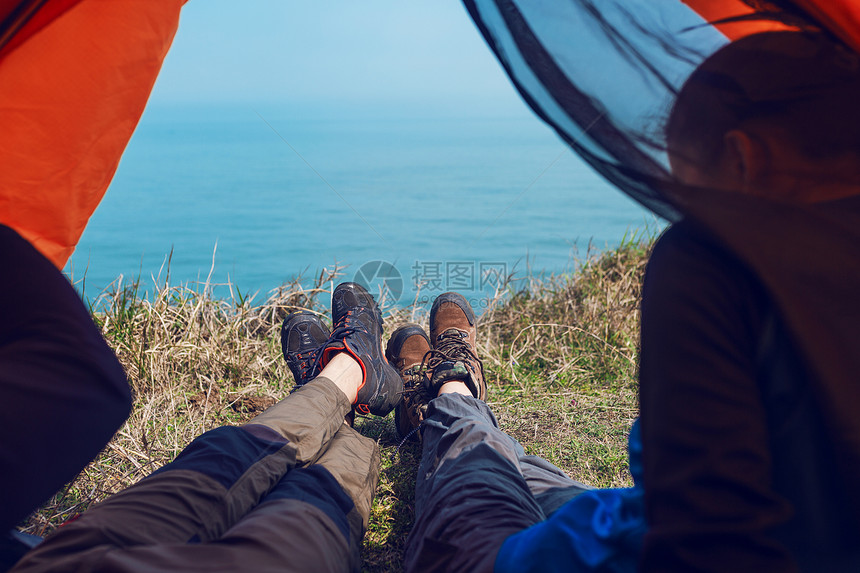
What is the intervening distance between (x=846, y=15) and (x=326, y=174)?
64.8 feet

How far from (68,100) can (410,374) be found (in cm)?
160

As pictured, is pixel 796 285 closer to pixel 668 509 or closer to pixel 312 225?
pixel 668 509

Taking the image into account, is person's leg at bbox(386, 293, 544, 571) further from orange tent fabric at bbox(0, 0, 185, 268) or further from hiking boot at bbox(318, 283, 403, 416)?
orange tent fabric at bbox(0, 0, 185, 268)

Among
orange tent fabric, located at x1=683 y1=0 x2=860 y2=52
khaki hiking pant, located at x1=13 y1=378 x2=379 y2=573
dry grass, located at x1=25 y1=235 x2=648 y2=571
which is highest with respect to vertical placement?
orange tent fabric, located at x1=683 y1=0 x2=860 y2=52

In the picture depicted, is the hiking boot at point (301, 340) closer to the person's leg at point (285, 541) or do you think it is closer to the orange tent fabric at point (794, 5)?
the person's leg at point (285, 541)

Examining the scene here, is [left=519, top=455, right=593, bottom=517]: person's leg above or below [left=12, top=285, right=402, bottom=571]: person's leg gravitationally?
below

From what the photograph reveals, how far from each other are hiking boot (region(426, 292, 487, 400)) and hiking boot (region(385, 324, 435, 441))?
2.0 inches

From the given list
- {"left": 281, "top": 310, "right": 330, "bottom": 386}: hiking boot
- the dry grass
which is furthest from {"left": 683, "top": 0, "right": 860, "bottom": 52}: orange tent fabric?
{"left": 281, "top": 310, "right": 330, "bottom": 386}: hiking boot

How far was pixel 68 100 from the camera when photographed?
1.44 m

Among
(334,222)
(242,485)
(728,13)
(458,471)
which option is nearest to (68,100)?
(242,485)

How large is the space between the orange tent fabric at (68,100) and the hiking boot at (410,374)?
1.23 metres

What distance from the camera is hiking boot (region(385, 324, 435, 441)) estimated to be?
2.24 m

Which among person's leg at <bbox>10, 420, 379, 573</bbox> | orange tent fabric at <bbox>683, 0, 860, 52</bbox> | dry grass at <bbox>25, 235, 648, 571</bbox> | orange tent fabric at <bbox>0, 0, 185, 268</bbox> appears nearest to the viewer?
orange tent fabric at <bbox>683, 0, 860, 52</bbox>

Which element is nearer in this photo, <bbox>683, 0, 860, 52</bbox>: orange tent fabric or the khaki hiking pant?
<bbox>683, 0, 860, 52</bbox>: orange tent fabric
